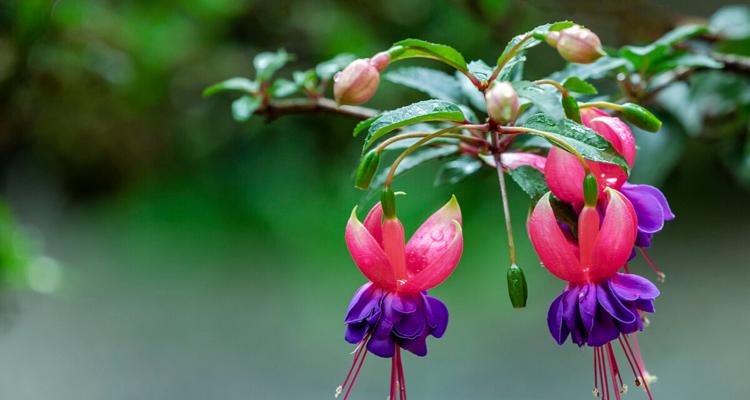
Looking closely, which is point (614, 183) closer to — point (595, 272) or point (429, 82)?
point (595, 272)

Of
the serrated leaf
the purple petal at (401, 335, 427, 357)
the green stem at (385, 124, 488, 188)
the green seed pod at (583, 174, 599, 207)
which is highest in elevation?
the serrated leaf

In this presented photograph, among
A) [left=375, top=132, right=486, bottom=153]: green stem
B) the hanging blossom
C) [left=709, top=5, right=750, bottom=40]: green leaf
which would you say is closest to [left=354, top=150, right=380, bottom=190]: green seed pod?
[left=375, top=132, right=486, bottom=153]: green stem

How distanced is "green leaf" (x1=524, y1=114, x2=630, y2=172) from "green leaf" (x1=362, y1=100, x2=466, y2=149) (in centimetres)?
5

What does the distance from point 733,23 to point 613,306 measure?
0.63 metres

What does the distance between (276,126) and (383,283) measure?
2.86ft

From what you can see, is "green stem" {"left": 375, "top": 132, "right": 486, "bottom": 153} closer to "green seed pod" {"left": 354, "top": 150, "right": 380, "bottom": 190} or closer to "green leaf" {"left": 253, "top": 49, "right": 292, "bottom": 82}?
"green seed pod" {"left": 354, "top": 150, "right": 380, "bottom": 190}

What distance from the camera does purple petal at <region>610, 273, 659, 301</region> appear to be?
0.40 meters

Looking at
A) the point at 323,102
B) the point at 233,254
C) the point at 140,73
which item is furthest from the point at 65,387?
the point at 323,102

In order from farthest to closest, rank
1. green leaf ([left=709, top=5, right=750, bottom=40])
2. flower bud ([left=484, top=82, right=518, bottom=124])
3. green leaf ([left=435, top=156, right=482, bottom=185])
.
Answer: green leaf ([left=709, top=5, right=750, bottom=40]), green leaf ([left=435, top=156, right=482, bottom=185]), flower bud ([left=484, top=82, right=518, bottom=124])

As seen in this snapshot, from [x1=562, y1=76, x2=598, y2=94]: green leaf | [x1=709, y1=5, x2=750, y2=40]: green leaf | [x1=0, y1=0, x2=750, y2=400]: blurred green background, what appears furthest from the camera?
[x1=0, y1=0, x2=750, y2=400]: blurred green background

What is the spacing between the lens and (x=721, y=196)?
1749 millimetres

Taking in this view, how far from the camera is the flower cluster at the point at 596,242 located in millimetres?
400

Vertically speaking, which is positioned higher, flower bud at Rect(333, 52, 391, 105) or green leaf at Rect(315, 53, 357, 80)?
green leaf at Rect(315, 53, 357, 80)

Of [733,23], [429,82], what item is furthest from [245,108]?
[733,23]
